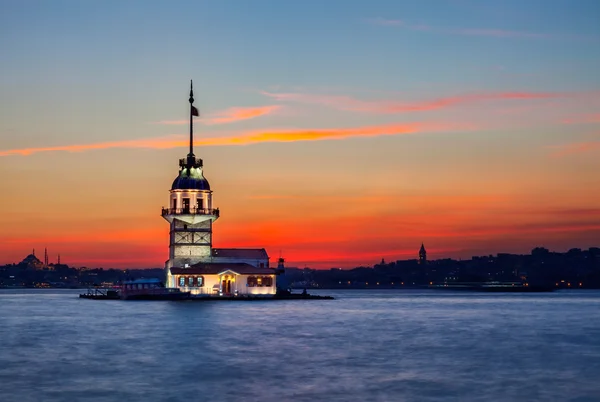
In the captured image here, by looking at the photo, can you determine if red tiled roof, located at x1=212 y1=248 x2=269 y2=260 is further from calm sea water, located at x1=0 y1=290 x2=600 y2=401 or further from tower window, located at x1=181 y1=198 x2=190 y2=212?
calm sea water, located at x1=0 y1=290 x2=600 y2=401

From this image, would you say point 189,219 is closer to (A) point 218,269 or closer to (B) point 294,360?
(A) point 218,269

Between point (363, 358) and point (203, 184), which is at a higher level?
point (203, 184)

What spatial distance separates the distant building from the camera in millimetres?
135875

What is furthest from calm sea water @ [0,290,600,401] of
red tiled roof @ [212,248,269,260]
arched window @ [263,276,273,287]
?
red tiled roof @ [212,248,269,260]

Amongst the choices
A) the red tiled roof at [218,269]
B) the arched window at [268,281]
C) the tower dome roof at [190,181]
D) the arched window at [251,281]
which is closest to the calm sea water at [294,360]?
the red tiled roof at [218,269]

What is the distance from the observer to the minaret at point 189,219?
136250 millimetres

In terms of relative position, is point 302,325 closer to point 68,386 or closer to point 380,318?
point 380,318

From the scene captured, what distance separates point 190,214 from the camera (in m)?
136

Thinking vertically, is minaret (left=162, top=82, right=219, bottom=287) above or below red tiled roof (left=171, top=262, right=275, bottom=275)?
above

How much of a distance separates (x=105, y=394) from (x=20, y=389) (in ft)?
15.4

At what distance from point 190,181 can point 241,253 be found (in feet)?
48.1

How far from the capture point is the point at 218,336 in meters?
76.4

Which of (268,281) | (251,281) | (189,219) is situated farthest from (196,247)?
(268,281)

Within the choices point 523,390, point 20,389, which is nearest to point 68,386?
point 20,389
